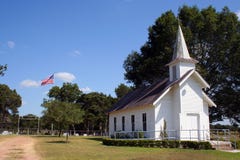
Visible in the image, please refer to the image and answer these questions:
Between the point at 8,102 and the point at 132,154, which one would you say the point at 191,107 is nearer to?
the point at 132,154

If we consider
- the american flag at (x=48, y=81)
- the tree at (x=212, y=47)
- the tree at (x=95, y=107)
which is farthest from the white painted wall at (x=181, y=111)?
the tree at (x=95, y=107)

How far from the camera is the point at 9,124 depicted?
97.2 meters

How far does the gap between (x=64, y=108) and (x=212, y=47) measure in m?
24.6

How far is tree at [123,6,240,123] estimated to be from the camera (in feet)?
147

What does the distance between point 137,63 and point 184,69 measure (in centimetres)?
2095

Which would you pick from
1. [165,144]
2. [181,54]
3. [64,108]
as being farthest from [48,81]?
[165,144]

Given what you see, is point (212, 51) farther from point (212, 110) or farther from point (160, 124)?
point (160, 124)

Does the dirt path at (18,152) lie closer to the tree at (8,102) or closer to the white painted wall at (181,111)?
the white painted wall at (181,111)

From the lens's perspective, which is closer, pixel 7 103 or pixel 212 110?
pixel 212 110

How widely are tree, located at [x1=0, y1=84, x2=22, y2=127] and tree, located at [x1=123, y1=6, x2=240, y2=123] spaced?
60341 mm

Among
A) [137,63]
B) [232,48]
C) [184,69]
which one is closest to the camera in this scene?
[184,69]

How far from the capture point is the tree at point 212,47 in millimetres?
44844

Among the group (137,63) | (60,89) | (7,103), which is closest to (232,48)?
(137,63)

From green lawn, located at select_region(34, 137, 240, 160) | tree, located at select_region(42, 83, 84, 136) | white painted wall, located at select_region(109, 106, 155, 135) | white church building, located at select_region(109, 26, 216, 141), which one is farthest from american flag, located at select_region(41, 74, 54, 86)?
green lawn, located at select_region(34, 137, 240, 160)
